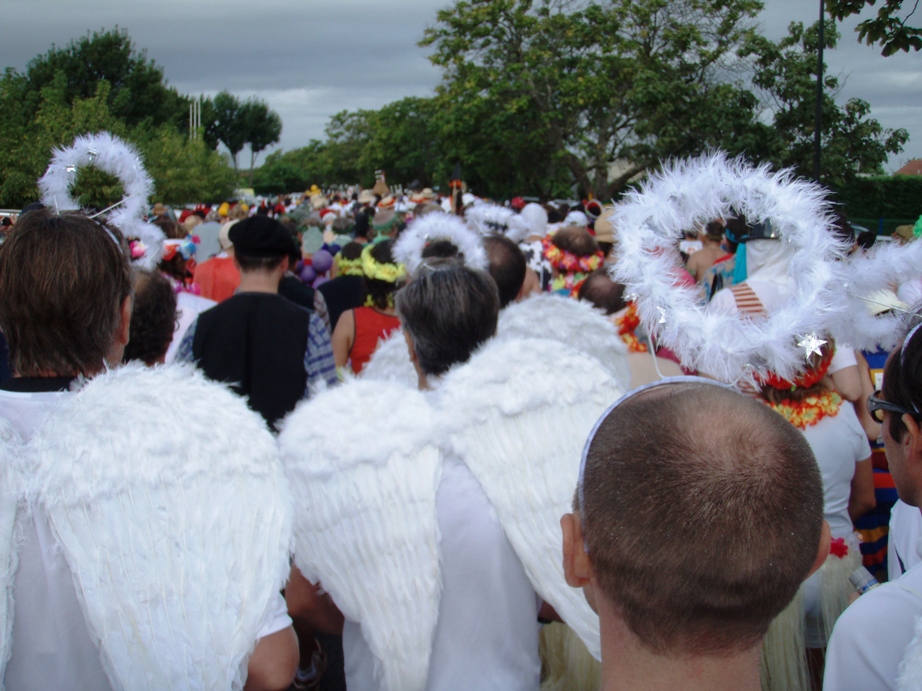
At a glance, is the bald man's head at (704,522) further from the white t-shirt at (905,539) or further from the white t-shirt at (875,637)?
the white t-shirt at (905,539)

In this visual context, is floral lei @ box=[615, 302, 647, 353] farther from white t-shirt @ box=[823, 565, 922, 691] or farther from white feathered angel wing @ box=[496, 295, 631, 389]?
white t-shirt @ box=[823, 565, 922, 691]

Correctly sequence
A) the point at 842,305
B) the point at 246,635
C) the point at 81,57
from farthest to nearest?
the point at 81,57, the point at 842,305, the point at 246,635

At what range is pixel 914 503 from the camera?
1611mm

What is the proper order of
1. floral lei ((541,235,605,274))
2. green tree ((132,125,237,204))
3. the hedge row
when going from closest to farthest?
floral lei ((541,235,605,274))
green tree ((132,125,237,204))
the hedge row

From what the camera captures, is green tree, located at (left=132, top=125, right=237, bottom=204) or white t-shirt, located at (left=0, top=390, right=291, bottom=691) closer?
white t-shirt, located at (left=0, top=390, right=291, bottom=691)

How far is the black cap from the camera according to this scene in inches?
135

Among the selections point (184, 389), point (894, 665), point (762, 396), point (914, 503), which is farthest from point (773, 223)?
point (184, 389)

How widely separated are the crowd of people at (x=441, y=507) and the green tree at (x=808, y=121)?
48.5ft

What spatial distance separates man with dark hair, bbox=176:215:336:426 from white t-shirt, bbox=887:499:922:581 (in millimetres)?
2202

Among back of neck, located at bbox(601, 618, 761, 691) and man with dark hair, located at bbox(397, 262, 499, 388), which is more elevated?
man with dark hair, located at bbox(397, 262, 499, 388)

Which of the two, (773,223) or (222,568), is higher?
(773,223)

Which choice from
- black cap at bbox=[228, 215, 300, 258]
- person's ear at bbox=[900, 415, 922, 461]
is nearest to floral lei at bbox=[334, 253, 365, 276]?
black cap at bbox=[228, 215, 300, 258]

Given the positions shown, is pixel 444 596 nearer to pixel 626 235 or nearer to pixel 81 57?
pixel 626 235

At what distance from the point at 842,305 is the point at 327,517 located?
1.76m
